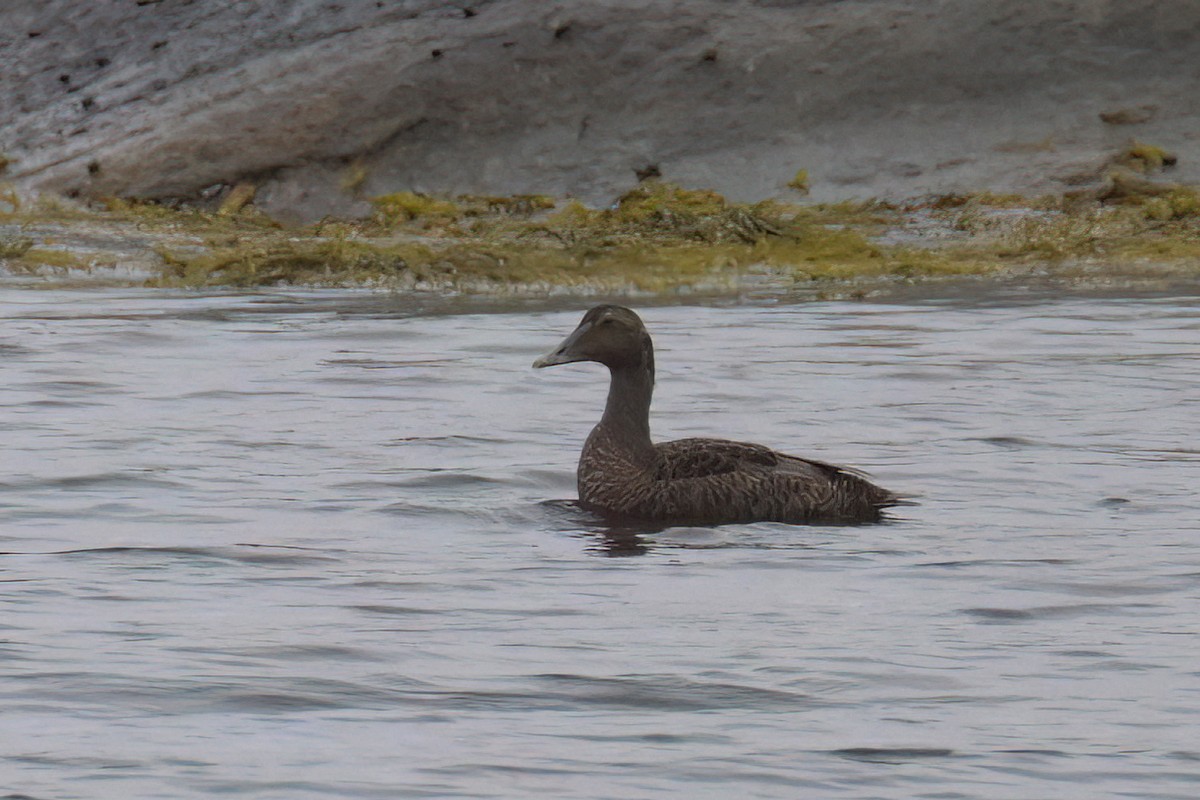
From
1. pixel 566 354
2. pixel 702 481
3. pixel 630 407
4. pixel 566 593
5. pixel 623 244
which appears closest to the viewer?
pixel 566 593

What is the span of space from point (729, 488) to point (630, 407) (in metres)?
0.86

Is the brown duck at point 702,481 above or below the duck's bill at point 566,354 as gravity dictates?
below

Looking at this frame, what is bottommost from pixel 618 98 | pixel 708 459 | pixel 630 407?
pixel 708 459

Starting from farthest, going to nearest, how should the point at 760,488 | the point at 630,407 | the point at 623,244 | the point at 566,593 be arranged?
the point at 623,244
the point at 630,407
the point at 760,488
the point at 566,593

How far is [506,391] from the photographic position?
14969 millimetres

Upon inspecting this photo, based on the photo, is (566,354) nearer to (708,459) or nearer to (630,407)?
(630,407)

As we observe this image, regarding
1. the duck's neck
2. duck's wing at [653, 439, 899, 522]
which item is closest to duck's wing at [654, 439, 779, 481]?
duck's wing at [653, 439, 899, 522]

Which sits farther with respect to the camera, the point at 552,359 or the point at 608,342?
the point at 608,342

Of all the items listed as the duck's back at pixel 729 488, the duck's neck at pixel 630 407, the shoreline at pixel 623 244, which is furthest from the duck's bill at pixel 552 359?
the shoreline at pixel 623 244

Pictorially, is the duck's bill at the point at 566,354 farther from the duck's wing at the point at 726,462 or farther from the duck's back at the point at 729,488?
the duck's wing at the point at 726,462

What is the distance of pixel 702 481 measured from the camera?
33.4ft

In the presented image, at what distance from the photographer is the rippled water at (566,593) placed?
631 centimetres

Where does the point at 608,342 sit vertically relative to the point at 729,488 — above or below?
above

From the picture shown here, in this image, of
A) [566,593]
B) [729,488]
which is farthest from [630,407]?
[566,593]
